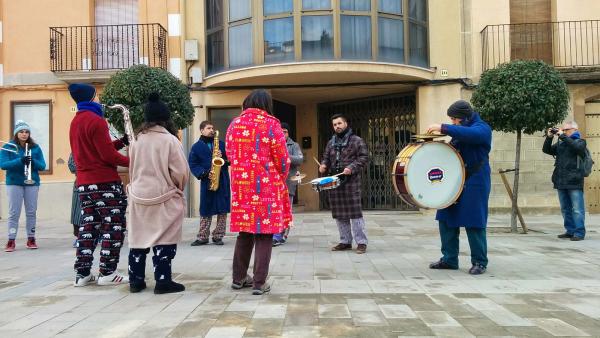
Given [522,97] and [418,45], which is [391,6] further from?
[522,97]

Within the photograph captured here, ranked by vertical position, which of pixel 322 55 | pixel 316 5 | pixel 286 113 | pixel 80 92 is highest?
pixel 316 5

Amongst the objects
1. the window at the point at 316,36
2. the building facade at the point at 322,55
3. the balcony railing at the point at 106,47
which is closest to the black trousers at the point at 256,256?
the building facade at the point at 322,55

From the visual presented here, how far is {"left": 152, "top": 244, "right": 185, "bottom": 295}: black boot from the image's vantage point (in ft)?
14.3

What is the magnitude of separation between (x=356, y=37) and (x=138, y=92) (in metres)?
6.07

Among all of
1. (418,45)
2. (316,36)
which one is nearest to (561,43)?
(418,45)

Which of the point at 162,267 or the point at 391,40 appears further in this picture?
the point at 391,40

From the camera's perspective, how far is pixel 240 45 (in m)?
12.3

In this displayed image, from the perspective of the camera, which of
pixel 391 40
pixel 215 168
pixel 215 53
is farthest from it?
pixel 215 53

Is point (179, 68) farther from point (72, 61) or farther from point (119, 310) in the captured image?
point (119, 310)

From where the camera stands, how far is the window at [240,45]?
1218 cm

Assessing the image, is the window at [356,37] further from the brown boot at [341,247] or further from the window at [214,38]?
the brown boot at [341,247]

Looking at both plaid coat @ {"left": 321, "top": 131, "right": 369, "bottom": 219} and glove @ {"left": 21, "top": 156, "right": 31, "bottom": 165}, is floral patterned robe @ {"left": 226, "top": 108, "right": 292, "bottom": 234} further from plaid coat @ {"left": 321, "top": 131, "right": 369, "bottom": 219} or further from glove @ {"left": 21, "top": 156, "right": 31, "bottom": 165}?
glove @ {"left": 21, "top": 156, "right": 31, "bottom": 165}

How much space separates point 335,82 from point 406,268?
780cm

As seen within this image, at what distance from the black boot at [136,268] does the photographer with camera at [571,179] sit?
6390 millimetres
